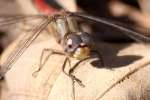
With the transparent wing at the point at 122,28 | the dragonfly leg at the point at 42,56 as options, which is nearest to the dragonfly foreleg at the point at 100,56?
the dragonfly leg at the point at 42,56

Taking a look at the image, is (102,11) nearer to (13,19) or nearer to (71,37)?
(13,19)

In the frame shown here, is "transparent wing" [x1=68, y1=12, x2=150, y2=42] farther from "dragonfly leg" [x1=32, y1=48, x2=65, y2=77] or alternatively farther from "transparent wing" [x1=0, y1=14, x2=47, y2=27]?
"transparent wing" [x1=0, y1=14, x2=47, y2=27]

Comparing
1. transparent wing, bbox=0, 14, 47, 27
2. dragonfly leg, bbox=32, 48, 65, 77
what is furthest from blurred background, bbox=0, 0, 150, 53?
dragonfly leg, bbox=32, 48, 65, 77

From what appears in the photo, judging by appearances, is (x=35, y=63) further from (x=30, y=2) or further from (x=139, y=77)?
(x=30, y=2)

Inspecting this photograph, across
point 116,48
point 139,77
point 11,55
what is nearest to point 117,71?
point 139,77

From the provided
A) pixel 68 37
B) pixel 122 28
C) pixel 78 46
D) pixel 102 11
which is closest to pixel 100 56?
pixel 78 46

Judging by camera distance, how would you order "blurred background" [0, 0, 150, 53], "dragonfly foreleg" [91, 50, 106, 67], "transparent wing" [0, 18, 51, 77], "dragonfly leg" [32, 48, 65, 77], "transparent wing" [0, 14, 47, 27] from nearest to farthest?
"dragonfly foreleg" [91, 50, 106, 67] < "dragonfly leg" [32, 48, 65, 77] < "transparent wing" [0, 18, 51, 77] < "blurred background" [0, 0, 150, 53] < "transparent wing" [0, 14, 47, 27]

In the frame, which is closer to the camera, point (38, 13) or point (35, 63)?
point (35, 63)

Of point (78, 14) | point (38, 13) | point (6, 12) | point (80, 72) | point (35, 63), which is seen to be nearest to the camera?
point (80, 72)
